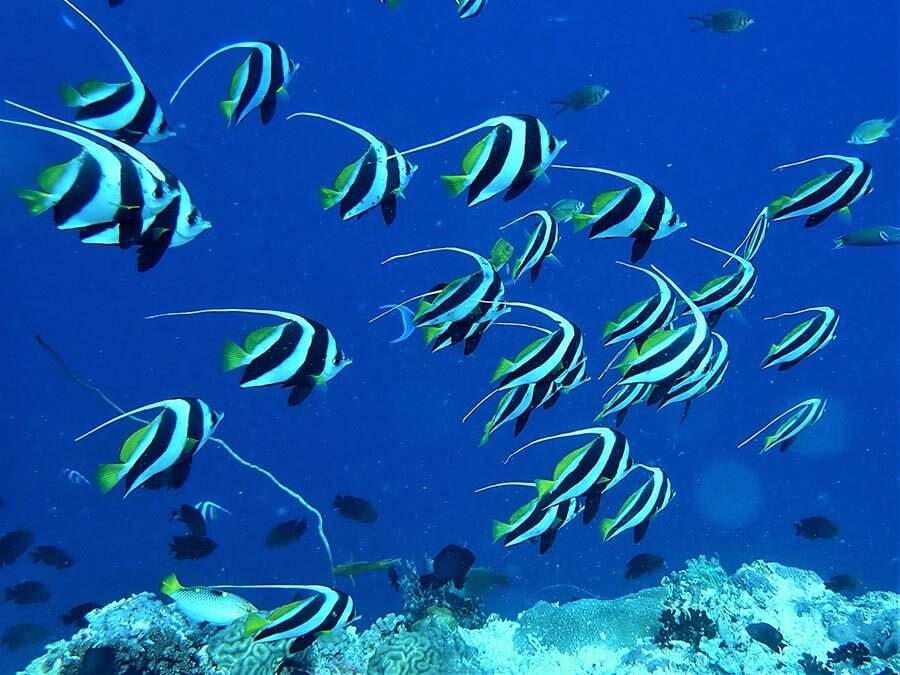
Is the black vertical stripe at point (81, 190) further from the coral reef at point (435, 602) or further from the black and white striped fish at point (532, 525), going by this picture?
the coral reef at point (435, 602)

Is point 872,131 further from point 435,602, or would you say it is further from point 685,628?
point 435,602

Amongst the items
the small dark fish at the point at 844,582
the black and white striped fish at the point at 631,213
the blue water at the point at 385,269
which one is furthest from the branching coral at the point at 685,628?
the blue water at the point at 385,269

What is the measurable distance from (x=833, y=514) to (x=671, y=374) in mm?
22032

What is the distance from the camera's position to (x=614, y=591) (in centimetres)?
1567

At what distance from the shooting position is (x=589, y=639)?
7621 millimetres

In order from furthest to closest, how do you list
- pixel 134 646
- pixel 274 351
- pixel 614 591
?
pixel 614 591
pixel 134 646
pixel 274 351

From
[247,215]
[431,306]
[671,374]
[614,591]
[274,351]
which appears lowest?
[614,591]

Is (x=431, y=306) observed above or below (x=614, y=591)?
above

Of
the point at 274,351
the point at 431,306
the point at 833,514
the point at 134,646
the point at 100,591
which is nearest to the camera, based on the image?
the point at 274,351

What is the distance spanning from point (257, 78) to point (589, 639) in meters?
6.98

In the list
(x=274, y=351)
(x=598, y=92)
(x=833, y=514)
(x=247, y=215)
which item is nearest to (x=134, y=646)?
(x=274, y=351)

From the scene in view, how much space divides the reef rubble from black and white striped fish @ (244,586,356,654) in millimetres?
2057

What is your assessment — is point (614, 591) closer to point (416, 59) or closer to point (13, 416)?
point (416, 59)

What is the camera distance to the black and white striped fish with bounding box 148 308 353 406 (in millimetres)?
2928
